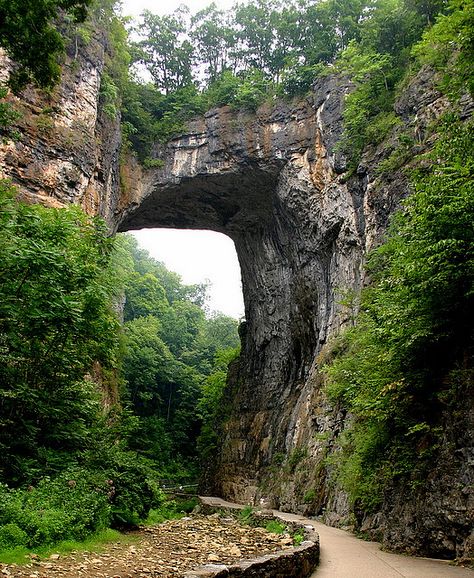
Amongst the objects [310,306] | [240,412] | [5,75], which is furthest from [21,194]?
[240,412]

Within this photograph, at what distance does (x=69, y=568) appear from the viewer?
5.00m

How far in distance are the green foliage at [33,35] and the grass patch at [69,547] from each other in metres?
5.96

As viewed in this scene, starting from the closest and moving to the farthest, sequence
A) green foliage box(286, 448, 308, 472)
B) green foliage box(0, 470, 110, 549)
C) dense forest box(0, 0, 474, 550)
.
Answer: green foliage box(0, 470, 110, 549)
dense forest box(0, 0, 474, 550)
green foliage box(286, 448, 308, 472)

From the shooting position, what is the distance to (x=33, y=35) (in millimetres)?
6176

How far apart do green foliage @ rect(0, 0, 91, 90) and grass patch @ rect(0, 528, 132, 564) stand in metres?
5.96

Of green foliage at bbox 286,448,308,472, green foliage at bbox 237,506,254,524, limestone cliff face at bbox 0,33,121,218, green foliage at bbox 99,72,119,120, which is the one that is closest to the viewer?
green foliage at bbox 237,506,254,524

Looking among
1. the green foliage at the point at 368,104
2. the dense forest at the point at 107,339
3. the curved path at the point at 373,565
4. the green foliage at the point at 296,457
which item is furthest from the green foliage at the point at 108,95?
the curved path at the point at 373,565

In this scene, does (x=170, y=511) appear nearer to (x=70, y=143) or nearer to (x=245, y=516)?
(x=245, y=516)

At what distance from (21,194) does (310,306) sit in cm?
1355

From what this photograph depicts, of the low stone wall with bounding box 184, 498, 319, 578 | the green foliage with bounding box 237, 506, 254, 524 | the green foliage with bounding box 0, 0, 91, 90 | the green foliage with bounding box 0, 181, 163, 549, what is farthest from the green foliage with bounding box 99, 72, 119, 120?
the low stone wall with bounding box 184, 498, 319, 578

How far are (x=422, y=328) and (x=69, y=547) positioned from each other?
19.8ft

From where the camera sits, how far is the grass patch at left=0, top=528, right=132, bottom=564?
4909 millimetres

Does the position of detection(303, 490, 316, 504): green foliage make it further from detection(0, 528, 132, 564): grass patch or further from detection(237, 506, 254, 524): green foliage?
detection(0, 528, 132, 564): grass patch

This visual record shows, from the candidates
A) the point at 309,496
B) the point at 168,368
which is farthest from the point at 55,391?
the point at 168,368
